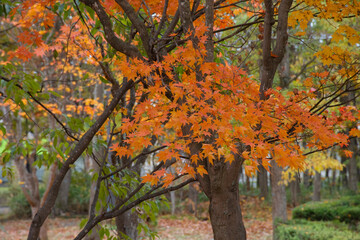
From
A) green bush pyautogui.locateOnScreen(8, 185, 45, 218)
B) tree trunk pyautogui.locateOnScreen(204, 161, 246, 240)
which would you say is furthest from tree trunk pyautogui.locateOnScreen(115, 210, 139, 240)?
green bush pyautogui.locateOnScreen(8, 185, 45, 218)

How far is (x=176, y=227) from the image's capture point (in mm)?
12570

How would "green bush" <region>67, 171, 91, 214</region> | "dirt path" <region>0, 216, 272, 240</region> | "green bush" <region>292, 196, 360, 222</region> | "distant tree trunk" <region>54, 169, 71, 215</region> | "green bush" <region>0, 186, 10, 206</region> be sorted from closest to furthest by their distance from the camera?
1. "green bush" <region>292, 196, 360, 222</region>
2. "dirt path" <region>0, 216, 272, 240</region>
3. "distant tree trunk" <region>54, 169, 71, 215</region>
4. "green bush" <region>67, 171, 91, 214</region>
5. "green bush" <region>0, 186, 10, 206</region>

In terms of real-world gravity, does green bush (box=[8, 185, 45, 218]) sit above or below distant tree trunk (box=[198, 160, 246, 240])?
below

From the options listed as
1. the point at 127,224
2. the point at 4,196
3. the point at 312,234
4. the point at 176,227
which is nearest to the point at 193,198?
the point at 176,227

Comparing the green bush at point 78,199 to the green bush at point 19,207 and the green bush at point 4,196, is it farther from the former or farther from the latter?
the green bush at point 4,196

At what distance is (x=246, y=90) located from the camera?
255cm

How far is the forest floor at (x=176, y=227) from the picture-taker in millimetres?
10988

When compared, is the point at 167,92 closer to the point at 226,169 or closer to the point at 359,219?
the point at 226,169

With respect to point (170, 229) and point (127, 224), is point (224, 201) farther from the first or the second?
point (170, 229)

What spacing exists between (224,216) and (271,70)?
3.82ft

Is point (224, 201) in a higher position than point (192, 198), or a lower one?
higher

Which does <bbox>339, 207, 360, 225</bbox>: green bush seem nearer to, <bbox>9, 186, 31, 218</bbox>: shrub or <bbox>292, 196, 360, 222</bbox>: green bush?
<bbox>292, 196, 360, 222</bbox>: green bush

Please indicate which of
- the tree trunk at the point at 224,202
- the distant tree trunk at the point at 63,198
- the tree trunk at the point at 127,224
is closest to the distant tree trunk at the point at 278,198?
the tree trunk at the point at 127,224

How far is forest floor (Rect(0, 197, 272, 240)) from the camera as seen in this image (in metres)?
11.0
